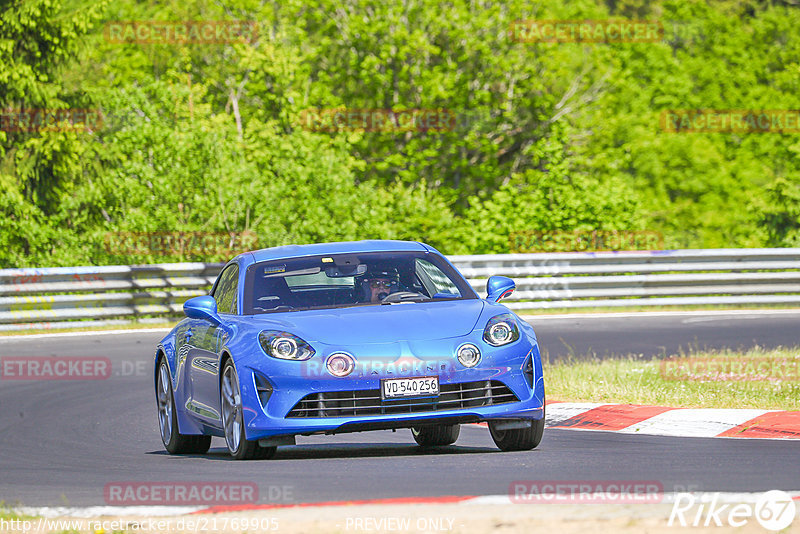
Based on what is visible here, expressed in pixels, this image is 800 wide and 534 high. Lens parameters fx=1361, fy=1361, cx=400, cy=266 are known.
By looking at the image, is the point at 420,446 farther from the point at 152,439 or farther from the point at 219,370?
the point at 152,439

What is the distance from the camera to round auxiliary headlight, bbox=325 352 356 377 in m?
7.91

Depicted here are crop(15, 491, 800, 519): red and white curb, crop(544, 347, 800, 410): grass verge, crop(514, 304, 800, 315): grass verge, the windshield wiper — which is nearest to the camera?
crop(15, 491, 800, 519): red and white curb

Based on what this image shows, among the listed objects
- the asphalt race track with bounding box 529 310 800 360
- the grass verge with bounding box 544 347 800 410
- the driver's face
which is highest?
the driver's face

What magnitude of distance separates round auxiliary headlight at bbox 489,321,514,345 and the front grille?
352 mm

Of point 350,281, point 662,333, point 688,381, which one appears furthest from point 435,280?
point 662,333

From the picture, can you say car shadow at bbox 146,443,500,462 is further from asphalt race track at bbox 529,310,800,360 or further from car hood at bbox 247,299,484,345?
asphalt race track at bbox 529,310,800,360

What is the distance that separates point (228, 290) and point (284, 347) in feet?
5.75

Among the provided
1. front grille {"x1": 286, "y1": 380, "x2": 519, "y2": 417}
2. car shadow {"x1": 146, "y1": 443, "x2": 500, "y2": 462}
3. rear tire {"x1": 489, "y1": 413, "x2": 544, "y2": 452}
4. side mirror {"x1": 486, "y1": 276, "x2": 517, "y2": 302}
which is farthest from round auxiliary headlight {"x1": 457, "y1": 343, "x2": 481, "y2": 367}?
side mirror {"x1": 486, "y1": 276, "x2": 517, "y2": 302}

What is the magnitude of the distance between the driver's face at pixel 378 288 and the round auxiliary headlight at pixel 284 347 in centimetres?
110

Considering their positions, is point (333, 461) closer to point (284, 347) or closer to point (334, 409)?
point (334, 409)

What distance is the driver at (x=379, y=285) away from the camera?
9.06m

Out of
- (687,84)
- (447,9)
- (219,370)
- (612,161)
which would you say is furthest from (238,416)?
(687,84)

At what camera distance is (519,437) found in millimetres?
8555

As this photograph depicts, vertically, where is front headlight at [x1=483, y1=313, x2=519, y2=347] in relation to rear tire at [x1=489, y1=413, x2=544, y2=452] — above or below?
above
